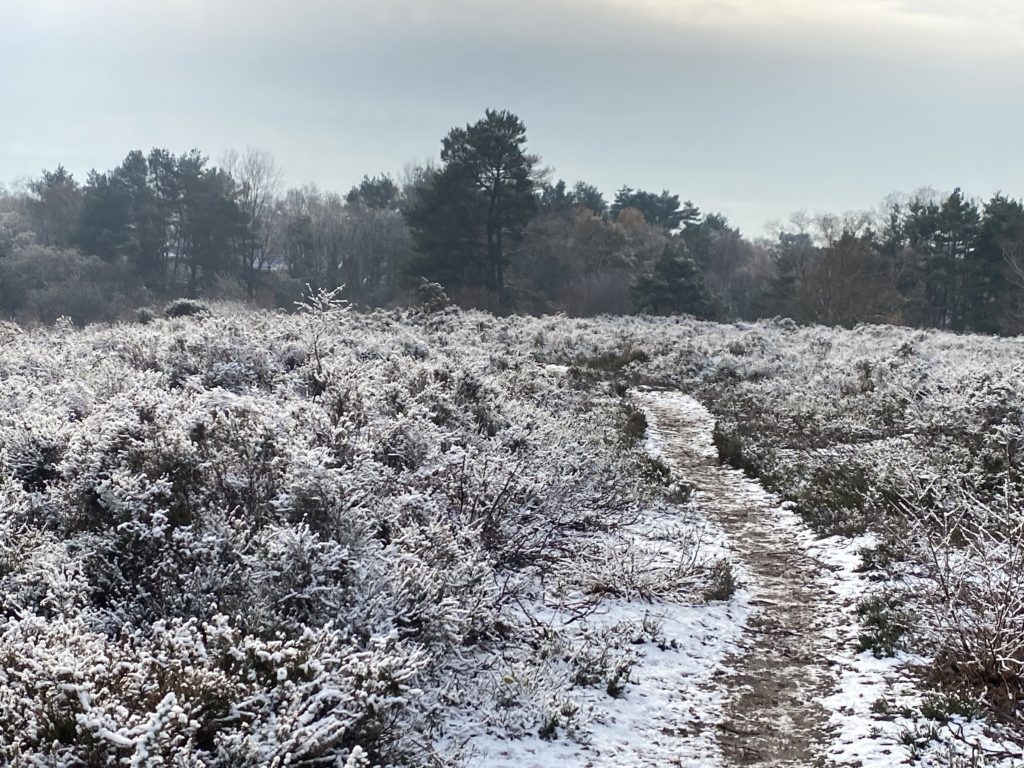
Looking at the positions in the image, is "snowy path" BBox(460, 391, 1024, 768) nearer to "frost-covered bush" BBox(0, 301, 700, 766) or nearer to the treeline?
"frost-covered bush" BBox(0, 301, 700, 766)

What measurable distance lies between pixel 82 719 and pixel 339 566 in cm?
174

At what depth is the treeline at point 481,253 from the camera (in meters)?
39.3

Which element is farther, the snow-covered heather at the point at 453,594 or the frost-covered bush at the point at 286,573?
the snow-covered heather at the point at 453,594

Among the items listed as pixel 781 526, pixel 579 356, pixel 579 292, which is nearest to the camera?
pixel 781 526

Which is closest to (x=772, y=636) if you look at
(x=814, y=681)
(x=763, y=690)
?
(x=814, y=681)

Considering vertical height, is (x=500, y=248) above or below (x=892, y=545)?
above

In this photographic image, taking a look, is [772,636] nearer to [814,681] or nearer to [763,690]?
[814,681]

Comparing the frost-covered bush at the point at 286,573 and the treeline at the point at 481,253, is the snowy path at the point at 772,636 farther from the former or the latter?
the treeline at the point at 481,253

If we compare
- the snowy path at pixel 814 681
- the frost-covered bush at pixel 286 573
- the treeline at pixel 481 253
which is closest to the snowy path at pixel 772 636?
the snowy path at pixel 814 681

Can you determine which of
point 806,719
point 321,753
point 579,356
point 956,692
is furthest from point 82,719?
point 579,356

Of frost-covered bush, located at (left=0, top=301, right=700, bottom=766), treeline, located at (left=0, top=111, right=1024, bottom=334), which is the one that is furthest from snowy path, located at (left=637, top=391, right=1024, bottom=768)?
treeline, located at (left=0, top=111, right=1024, bottom=334)

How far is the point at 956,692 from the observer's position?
4398 millimetres

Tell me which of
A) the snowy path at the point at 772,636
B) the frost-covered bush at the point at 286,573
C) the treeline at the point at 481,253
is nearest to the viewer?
the frost-covered bush at the point at 286,573

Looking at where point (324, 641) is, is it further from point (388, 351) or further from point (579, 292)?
point (579, 292)
